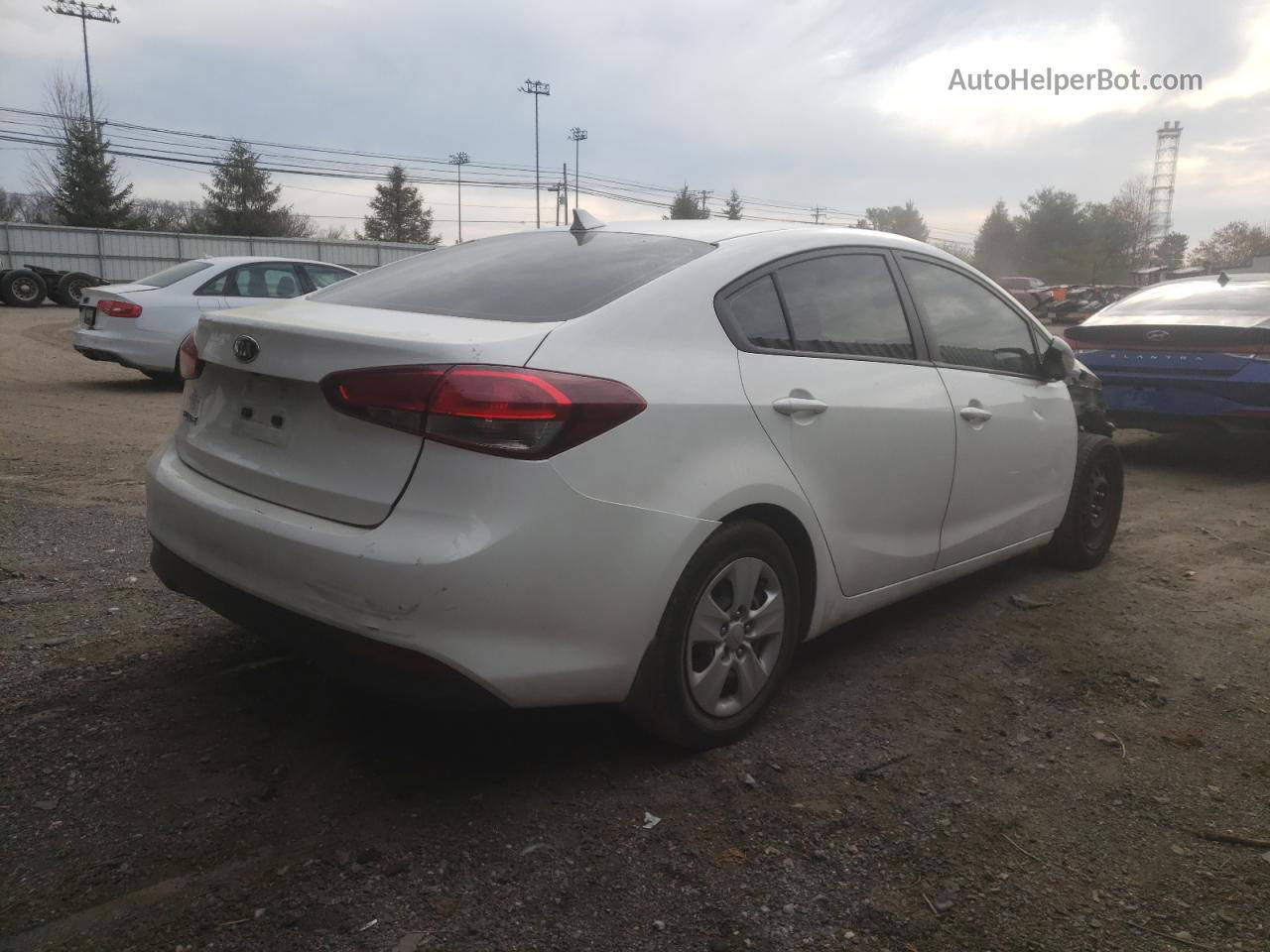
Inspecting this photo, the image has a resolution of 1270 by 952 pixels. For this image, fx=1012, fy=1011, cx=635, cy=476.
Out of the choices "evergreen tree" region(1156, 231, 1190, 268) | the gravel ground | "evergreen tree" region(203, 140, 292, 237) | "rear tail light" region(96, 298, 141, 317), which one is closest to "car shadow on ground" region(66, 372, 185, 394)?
"rear tail light" region(96, 298, 141, 317)

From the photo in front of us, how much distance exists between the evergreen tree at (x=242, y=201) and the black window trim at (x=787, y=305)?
64169mm

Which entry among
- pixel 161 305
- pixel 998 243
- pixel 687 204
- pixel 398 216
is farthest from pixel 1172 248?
pixel 161 305

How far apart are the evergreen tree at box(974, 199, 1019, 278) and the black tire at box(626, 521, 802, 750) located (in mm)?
→ 95185

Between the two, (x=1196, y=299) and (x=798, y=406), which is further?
(x=1196, y=299)

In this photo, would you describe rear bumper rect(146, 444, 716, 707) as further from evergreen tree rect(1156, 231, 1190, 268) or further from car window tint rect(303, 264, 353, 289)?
evergreen tree rect(1156, 231, 1190, 268)

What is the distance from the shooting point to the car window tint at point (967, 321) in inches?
153

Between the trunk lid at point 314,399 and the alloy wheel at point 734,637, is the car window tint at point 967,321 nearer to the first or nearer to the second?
the alloy wheel at point 734,637

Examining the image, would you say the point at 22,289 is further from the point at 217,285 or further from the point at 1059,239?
the point at 1059,239

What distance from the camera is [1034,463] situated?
4.34 metres

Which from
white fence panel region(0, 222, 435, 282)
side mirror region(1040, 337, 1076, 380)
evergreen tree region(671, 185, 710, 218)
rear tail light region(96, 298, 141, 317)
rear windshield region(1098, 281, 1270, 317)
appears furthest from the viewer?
evergreen tree region(671, 185, 710, 218)

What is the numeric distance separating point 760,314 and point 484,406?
1.11 m

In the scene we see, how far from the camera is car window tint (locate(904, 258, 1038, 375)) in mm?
3891

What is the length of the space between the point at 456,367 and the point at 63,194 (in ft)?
185

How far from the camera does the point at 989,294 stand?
438 cm
